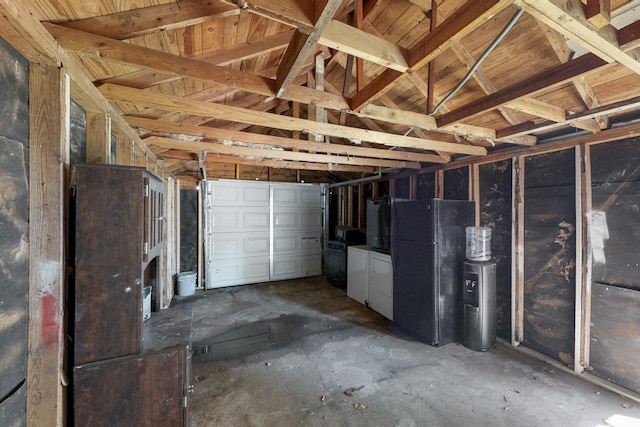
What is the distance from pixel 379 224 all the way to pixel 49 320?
343 centimetres

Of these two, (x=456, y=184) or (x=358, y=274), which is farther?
(x=358, y=274)

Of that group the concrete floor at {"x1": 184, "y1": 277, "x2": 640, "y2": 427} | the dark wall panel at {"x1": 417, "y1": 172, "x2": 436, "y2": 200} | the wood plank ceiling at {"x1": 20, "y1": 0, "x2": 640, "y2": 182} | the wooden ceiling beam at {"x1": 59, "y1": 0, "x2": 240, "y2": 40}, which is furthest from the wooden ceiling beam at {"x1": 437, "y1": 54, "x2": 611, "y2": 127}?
the concrete floor at {"x1": 184, "y1": 277, "x2": 640, "y2": 427}

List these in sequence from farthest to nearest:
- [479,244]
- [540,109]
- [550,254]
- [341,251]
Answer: [341,251], [479,244], [550,254], [540,109]

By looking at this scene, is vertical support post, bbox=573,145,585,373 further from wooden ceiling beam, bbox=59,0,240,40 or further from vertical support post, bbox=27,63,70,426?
vertical support post, bbox=27,63,70,426

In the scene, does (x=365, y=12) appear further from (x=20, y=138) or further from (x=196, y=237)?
(x=196, y=237)

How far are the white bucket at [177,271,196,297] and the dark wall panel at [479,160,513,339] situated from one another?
15.8 feet

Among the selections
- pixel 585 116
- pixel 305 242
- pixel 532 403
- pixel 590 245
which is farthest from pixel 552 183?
pixel 305 242

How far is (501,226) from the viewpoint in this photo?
10.1ft

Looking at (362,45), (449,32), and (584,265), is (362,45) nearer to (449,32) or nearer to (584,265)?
(449,32)

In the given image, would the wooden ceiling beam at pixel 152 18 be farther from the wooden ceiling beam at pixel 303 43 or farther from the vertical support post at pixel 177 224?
the vertical support post at pixel 177 224

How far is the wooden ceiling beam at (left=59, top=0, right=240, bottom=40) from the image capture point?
3.98 feet

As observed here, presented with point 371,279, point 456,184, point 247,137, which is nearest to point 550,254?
point 456,184

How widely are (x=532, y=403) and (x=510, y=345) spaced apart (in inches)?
39.6

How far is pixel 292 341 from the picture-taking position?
304 centimetres
